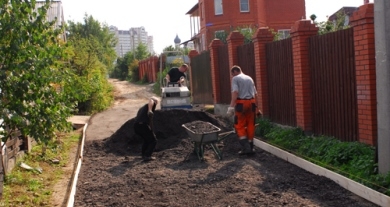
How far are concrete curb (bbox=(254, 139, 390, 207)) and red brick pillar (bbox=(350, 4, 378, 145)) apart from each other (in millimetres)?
968

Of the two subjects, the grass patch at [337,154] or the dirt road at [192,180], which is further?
the dirt road at [192,180]

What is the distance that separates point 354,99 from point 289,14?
3707 centimetres

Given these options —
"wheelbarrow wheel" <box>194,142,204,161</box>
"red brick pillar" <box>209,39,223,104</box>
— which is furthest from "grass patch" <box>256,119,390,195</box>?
"red brick pillar" <box>209,39,223,104</box>

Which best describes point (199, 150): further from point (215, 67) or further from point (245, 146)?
point (215, 67)

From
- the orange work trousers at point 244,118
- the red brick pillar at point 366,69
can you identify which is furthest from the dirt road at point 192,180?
the red brick pillar at point 366,69

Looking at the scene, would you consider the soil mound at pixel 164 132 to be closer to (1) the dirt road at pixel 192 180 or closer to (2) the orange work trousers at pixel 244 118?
(1) the dirt road at pixel 192 180

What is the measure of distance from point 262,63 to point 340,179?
6071 mm

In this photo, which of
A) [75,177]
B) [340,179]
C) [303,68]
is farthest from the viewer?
[303,68]

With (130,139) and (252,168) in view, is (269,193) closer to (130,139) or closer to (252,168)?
(252,168)

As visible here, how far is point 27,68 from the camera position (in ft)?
20.5

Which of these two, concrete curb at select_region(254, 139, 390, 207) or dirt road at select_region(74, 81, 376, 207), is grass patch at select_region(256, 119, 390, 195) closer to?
concrete curb at select_region(254, 139, 390, 207)

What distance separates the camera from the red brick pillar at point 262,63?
12.4 m

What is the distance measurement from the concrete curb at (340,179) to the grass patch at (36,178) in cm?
Answer: 407

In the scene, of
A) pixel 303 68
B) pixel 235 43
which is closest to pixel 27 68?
pixel 303 68
